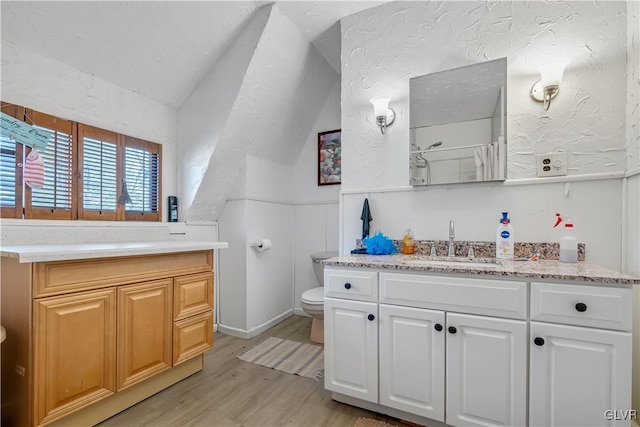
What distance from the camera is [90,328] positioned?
142 centimetres

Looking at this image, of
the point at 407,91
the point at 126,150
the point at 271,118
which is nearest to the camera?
the point at 407,91

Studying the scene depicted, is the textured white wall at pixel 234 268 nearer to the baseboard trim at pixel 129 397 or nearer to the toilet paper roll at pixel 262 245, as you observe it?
the toilet paper roll at pixel 262 245

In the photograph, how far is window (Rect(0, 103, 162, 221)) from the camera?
1.69 m

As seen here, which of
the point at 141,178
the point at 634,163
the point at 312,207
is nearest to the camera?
the point at 634,163

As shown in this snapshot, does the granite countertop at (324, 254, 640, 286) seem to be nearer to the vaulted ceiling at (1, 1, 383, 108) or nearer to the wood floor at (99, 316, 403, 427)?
the wood floor at (99, 316, 403, 427)

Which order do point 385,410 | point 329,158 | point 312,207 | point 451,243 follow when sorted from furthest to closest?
point 312,207, point 329,158, point 451,243, point 385,410

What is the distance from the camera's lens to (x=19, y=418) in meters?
1.28

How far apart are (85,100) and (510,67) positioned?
281 centimetres

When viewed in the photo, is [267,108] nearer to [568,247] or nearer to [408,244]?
[408,244]

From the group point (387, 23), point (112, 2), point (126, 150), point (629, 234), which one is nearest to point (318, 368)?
point (629, 234)

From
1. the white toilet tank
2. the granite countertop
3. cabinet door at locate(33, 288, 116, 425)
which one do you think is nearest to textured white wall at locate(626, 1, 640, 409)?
the granite countertop

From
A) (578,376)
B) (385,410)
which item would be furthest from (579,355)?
(385,410)

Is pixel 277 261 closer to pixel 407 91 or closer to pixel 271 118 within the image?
pixel 271 118

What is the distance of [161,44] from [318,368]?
2608 millimetres
